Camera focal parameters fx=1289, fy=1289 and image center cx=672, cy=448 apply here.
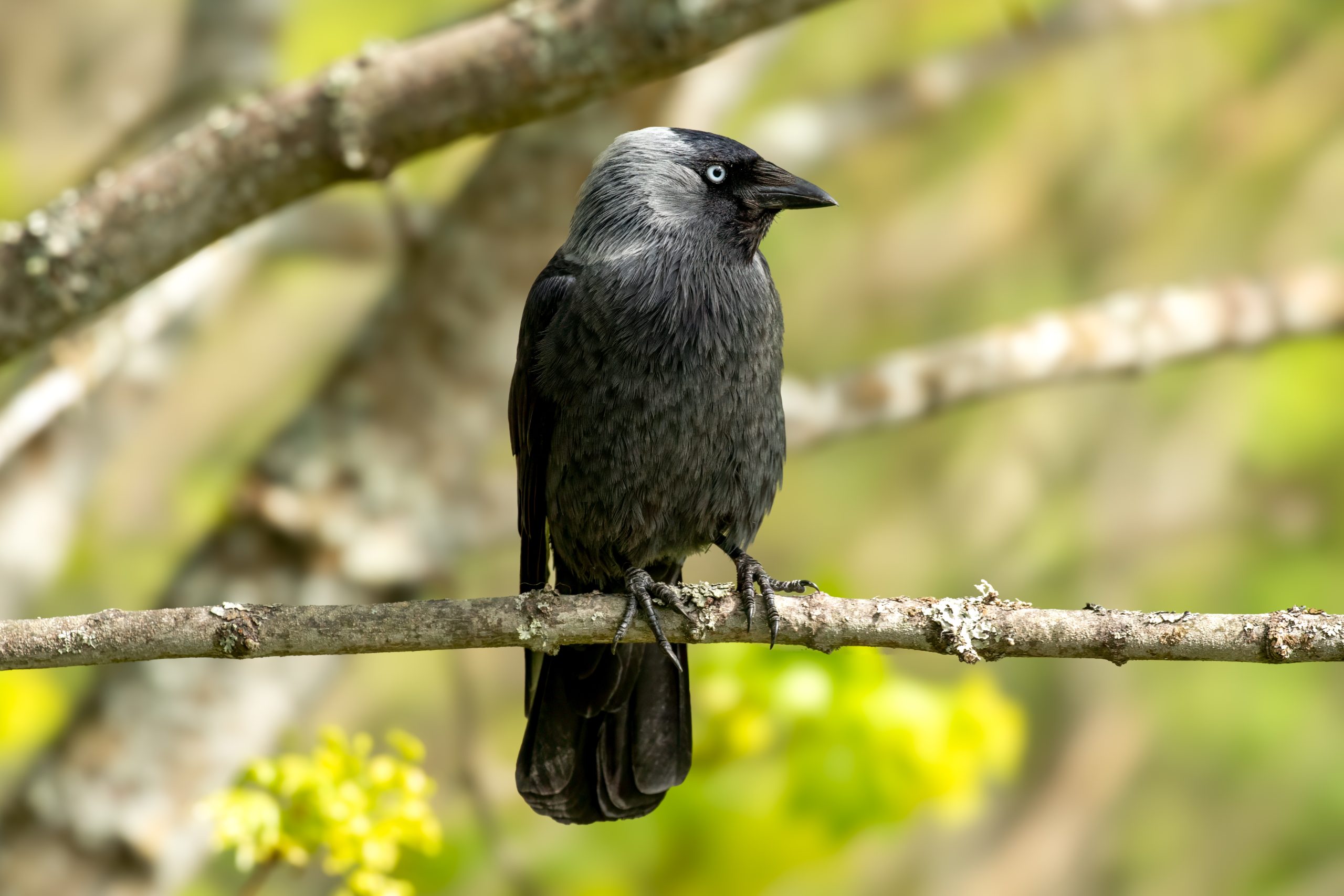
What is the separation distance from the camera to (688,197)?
2.98 meters

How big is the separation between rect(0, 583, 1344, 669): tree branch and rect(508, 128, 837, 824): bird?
0.38m

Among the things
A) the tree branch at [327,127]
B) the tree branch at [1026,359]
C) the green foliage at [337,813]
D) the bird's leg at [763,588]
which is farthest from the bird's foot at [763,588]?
the tree branch at [1026,359]

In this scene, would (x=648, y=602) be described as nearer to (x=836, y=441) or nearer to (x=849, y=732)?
(x=849, y=732)

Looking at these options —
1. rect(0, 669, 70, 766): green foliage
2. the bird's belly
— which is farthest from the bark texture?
the bird's belly

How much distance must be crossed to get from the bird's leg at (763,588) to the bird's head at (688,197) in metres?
0.74

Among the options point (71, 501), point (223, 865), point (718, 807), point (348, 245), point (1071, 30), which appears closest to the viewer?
point (718, 807)

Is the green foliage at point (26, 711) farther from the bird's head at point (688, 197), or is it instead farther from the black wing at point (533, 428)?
the bird's head at point (688, 197)

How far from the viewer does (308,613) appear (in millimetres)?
2238

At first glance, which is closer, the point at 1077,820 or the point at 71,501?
the point at 71,501

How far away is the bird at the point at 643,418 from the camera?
2.86 metres

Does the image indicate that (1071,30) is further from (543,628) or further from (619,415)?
(543,628)

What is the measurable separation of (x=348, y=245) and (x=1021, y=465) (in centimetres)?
413

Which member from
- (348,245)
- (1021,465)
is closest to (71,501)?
(348,245)

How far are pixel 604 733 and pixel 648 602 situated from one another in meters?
0.71
